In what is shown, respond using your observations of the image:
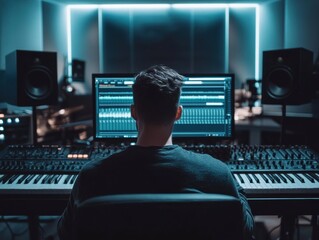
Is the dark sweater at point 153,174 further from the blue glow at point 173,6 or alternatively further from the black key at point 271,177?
the blue glow at point 173,6

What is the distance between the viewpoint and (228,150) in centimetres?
181

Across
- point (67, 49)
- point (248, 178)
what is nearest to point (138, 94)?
point (248, 178)

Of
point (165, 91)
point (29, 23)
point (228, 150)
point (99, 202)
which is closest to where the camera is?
point (99, 202)

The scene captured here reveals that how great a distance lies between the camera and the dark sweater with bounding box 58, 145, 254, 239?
935 mm

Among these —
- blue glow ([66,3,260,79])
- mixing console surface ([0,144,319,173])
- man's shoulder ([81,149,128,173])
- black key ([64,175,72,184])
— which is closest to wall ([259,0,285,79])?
blue glow ([66,3,260,79])

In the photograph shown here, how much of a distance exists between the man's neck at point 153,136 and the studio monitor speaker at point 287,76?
47.2 inches

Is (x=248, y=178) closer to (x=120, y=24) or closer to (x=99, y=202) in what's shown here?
(x=99, y=202)

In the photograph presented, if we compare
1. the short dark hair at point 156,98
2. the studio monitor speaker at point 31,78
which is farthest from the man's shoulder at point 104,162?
the studio monitor speaker at point 31,78

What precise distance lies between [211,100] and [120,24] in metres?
5.44

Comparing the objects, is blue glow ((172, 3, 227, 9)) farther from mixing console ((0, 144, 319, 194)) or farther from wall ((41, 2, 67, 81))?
mixing console ((0, 144, 319, 194))

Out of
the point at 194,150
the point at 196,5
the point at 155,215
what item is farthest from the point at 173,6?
the point at 155,215

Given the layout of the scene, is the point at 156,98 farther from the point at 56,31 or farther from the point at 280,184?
the point at 56,31

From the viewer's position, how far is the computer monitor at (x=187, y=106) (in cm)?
196

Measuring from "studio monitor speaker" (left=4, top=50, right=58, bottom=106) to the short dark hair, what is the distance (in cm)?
117
